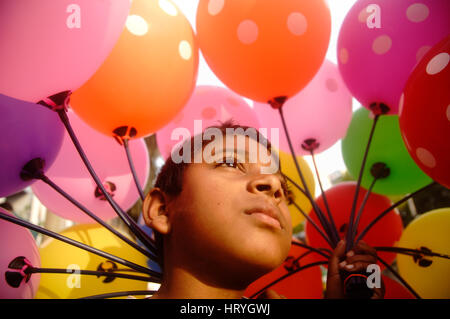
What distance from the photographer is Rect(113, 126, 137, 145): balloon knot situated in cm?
148

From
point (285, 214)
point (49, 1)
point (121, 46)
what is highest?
point (121, 46)

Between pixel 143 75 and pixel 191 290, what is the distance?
892mm

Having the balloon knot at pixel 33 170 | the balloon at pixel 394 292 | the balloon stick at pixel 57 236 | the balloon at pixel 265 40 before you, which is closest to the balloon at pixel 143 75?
the balloon at pixel 265 40

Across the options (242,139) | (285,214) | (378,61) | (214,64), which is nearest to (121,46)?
(214,64)

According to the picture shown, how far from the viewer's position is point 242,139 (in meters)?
1.14

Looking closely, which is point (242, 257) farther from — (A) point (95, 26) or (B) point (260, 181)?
(A) point (95, 26)

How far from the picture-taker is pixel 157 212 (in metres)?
1.12

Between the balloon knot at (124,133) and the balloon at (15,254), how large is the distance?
1.84ft

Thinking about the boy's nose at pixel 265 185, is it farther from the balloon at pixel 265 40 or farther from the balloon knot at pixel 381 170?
the balloon knot at pixel 381 170

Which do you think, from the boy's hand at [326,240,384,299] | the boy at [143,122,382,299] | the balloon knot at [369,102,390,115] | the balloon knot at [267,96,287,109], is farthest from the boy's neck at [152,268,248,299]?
the balloon knot at [369,102,390,115]

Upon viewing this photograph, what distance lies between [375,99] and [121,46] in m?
1.23

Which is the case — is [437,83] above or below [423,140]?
above

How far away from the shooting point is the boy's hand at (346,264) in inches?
44.2

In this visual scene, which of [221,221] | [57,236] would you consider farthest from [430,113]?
[57,236]
